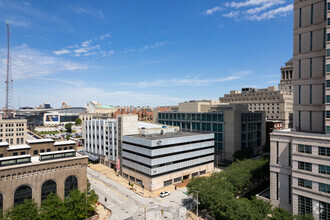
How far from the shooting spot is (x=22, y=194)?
39812 millimetres

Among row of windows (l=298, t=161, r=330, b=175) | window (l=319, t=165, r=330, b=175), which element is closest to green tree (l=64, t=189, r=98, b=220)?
row of windows (l=298, t=161, r=330, b=175)

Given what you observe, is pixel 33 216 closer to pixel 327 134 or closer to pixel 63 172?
pixel 63 172

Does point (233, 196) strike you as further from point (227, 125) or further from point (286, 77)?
point (286, 77)

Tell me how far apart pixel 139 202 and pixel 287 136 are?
40.2 m

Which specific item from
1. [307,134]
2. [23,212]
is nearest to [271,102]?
[307,134]

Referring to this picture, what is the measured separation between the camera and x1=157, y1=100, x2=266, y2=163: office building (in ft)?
282

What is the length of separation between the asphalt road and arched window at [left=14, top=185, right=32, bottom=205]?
1792 centimetres

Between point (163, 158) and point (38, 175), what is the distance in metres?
32.8

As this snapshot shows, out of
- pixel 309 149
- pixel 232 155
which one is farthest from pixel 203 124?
pixel 309 149

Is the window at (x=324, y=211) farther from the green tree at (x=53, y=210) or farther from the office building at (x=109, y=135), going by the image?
the office building at (x=109, y=135)

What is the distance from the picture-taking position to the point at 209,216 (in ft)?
150

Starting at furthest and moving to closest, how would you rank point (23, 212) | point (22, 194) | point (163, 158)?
1. point (163, 158)
2. point (22, 194)
3. point (23, 212)

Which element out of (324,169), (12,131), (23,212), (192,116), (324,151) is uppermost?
(192,116)

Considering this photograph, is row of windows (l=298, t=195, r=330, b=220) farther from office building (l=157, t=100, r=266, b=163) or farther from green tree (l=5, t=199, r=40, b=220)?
green tree (l=5, t=199, r=40, b=220)
